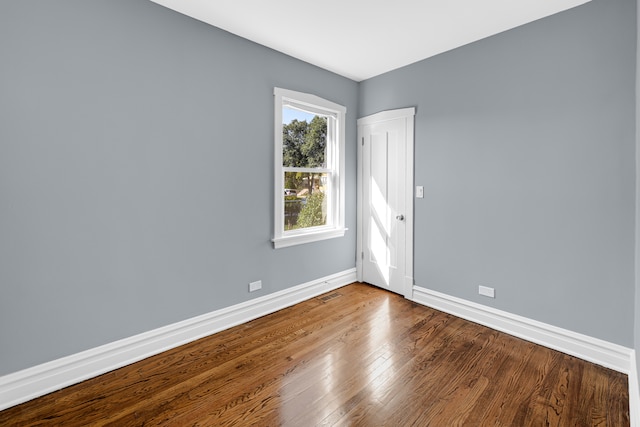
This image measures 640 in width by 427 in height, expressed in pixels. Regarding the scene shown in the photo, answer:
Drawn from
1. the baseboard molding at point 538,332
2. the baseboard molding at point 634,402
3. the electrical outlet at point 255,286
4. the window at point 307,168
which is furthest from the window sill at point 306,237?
the baseboard molding at point 634,402

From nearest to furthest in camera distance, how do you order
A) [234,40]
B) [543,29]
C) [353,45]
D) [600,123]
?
[600,123], [543,29], [234,40], [353,45]

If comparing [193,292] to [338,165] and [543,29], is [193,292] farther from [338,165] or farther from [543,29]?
[543,29]

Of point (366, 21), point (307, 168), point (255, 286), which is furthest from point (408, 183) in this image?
point (255, 286)

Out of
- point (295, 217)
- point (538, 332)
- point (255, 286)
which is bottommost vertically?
point (538, 332)

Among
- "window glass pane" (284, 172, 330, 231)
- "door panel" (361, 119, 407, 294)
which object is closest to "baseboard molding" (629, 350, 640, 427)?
"door panel" (361, 119, 407, 294)

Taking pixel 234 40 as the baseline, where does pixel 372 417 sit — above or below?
below

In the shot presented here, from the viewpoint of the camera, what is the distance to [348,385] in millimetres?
1999

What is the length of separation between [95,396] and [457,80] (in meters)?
3.86

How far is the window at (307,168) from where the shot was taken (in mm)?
3172

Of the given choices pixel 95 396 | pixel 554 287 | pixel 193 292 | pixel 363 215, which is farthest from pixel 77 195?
pixel 554 287

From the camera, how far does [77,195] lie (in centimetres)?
203

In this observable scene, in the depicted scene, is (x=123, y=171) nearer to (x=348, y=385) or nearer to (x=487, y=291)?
(x=348, y=385)

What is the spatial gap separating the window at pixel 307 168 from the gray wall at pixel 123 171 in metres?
0.17

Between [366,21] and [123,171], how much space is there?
225cm
